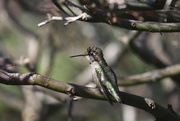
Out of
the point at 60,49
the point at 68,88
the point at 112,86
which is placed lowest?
the point at 60,49

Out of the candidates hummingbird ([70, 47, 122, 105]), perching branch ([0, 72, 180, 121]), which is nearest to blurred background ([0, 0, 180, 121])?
hummingbird ([70, 47, 122, 105])

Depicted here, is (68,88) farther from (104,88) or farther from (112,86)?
(112,86)

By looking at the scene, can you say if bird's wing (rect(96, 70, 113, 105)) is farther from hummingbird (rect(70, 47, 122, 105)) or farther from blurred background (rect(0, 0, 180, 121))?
blurred background (rect(0, 0, 180, 121))

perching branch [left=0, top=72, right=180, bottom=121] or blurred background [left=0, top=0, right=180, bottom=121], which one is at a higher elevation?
perching branch [left=0, top=72, right=180, bottom=121]

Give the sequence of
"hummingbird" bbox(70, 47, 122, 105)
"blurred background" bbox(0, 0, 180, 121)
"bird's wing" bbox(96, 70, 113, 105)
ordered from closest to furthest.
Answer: "bird's wing" bbox(96, 70, 113, 105)
"hummingbird" bbox(70, 47, 122, 105)
"blurred background" bbox(0, 0, 180, 121)

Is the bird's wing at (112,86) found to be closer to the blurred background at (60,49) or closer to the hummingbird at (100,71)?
the hummingbird at (100,71)

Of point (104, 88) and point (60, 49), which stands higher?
point (104, 88)

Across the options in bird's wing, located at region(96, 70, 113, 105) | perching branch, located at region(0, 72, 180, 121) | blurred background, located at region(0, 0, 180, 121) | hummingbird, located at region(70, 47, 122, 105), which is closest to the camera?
perching branch, located at region(0, 72, 180, 121)

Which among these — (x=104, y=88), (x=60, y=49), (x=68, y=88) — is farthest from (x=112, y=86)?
(x=60, y=49)

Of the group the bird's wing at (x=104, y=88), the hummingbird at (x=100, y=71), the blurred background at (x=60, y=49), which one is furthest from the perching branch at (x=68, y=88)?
the blurred background at (x=60, y=49)

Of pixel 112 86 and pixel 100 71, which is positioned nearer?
pixel 112 86

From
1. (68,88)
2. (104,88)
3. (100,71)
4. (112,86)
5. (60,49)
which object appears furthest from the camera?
(60,49)

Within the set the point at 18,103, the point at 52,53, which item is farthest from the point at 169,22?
the point at 18,103
